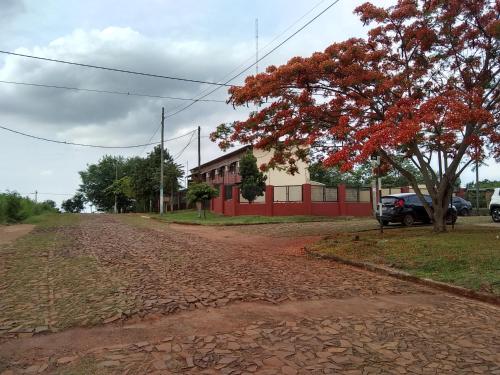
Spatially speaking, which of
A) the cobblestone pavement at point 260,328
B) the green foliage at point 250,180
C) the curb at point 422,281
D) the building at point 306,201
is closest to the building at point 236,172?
the green foliage at point 250,180

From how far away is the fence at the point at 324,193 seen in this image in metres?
30.0

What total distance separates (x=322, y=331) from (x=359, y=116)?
11.0 metres

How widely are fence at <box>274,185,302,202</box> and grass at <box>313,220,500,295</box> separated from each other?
49.7 ft

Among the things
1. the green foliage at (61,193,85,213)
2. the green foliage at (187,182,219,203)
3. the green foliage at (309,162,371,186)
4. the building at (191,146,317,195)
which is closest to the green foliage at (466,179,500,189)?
the green foliage at (309,162,371,186)

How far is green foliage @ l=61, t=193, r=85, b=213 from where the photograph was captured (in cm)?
8612

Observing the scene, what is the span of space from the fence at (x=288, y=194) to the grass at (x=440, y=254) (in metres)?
15.2

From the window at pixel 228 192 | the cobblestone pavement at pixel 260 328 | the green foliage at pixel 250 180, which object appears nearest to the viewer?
the cobblestone pavement at pixel 260 328

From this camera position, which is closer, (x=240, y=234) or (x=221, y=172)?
(x=240, y=234)

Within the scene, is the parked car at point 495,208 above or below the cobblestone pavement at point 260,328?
above

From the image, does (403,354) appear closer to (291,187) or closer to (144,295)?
(144,295)

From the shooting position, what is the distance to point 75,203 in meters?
86.9

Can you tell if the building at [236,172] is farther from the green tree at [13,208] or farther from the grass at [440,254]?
the grass at [440,254]

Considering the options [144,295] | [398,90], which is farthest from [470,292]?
[398,90]

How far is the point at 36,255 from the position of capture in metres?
11.7
